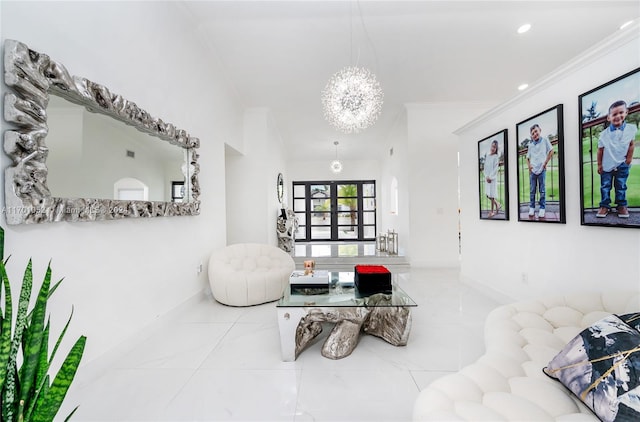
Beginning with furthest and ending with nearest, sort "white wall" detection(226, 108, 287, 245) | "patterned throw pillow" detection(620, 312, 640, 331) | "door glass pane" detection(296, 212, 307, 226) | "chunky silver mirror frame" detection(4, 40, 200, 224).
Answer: "door glass pane" detection(296, 212, 307, 226)
"white wall" detection(226, 108, 287, 245)
"chunky silver mirror frame" detection(4, 40, 200, 224)
"patterned throw pillow" detection(620, 312, 640, 331)

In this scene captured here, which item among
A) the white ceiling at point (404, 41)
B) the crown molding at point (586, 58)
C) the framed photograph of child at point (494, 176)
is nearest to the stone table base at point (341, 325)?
the framed photograph of child at point (494, 176)

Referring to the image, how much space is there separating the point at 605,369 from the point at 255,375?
6.01ft

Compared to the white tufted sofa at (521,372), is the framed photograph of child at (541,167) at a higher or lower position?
higher

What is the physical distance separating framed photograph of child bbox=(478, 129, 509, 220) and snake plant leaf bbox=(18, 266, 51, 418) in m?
3.78

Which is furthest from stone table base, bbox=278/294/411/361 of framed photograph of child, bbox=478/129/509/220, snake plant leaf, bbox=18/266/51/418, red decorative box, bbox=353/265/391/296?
framed photograph of child, bbox=478/129/509/220

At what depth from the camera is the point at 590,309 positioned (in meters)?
1.79

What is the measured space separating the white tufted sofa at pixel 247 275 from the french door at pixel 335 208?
5699 millimetres

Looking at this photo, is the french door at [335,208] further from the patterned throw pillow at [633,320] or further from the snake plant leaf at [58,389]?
the snake plant leaf at [58,389]

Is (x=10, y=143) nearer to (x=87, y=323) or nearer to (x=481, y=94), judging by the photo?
(x=87, y=323)

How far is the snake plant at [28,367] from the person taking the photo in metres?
0.84

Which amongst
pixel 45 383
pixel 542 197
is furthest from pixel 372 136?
pixel 45 383

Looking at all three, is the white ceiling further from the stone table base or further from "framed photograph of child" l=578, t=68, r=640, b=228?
the stone table base

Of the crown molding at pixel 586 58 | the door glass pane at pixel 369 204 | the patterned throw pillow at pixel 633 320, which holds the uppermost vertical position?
the crown molding at pixel 586 58

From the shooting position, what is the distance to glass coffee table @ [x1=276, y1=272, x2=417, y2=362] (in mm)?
2051
